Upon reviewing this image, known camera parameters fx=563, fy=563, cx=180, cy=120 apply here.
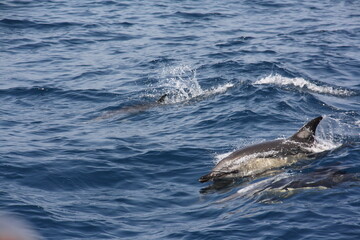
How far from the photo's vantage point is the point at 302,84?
17812 mm

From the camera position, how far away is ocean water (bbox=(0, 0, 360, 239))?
9172 millimetres

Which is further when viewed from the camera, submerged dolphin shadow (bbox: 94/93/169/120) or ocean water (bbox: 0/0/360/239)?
submerged dolphin shadow (bbox: 94/93/169/120)

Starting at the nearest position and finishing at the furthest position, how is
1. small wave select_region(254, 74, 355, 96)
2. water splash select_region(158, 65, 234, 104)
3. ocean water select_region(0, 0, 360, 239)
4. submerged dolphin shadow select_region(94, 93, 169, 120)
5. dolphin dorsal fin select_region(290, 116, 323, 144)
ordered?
ocean water select_region(0, 0, 360, 239) → dolphin dorsal fin select_region(290, 116, 323, 144) → submerged dolphin shadow select_region(94, 93, 169, 120) → small wave select_region(254, 74, 355, 96) → water splash select_region(158, 65, 234, 104)

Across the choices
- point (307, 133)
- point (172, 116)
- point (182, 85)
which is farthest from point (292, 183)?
point (182, 85)

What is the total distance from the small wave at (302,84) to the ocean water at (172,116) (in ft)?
0.20

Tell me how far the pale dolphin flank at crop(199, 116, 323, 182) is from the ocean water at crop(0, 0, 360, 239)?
0.93 feet

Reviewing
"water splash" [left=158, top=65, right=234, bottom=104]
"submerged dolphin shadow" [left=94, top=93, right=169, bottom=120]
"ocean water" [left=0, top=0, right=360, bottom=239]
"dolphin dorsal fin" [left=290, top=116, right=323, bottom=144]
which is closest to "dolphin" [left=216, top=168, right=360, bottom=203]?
"ocean water" [left=0, top=0, right=360, bottom=239]

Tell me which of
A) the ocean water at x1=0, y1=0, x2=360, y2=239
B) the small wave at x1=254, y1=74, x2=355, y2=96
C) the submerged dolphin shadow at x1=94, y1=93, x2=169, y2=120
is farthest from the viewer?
the small wave at x1=254, y1=74, x2=355, y2=96

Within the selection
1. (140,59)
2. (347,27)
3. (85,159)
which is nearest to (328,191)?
(85,159)

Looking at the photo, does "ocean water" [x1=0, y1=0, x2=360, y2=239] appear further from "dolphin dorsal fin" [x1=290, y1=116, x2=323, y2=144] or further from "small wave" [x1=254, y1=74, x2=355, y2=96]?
"dolphin dorsal fin" [x1=290, y1=116, x2=323, y2=144]

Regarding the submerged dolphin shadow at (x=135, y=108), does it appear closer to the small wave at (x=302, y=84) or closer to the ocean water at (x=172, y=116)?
the ocean water at (x=172, y=116)

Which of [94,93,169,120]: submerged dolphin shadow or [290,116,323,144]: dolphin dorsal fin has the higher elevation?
[290,116,323,144]: dolphin dorsal fin

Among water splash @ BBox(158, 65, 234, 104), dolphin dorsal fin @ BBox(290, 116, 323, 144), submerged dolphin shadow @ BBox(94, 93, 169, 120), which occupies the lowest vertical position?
submerged dolphin shadow @ BBox(94, 93, 169, 120)

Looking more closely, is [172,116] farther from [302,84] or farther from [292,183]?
[292,183]
